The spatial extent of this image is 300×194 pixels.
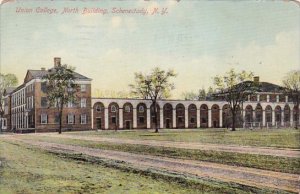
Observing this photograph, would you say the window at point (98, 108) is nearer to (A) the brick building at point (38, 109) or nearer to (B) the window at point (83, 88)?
(A) the brick building at point (38, 109)

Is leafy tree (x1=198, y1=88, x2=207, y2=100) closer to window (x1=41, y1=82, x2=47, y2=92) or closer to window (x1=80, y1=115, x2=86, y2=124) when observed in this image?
window (x1=80, y1=115, x2=86, y2=124)

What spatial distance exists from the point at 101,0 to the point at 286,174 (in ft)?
11.4

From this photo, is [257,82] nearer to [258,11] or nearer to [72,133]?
[258,11]

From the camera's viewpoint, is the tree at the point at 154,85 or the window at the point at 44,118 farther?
the window at the point at 44,118

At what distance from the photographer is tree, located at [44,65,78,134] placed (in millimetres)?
7695

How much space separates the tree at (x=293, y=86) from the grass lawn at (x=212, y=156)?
995 mm

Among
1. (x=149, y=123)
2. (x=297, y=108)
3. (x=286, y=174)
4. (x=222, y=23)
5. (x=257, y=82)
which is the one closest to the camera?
(x=286, y=174)

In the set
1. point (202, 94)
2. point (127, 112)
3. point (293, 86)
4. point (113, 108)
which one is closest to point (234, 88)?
point (202, 94)

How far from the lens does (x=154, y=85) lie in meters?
7.23

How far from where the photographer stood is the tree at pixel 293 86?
6757 mm

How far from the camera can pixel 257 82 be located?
7.26 metres

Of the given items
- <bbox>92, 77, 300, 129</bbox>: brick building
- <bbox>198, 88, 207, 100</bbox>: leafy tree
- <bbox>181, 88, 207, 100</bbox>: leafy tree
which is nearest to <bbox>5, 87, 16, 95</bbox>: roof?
<bbox>92, 77, 300, 129</bbox>: brick building

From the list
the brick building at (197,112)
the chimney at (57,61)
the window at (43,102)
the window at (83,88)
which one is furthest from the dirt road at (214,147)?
the chimney at (57,61)

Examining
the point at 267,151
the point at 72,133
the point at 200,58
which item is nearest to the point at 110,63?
the point at 200,58
